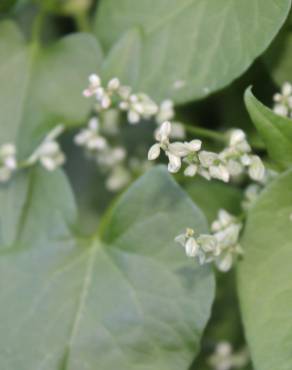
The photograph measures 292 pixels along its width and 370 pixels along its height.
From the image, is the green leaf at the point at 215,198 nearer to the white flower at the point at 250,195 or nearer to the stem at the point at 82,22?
the white flower at the point at 250,195

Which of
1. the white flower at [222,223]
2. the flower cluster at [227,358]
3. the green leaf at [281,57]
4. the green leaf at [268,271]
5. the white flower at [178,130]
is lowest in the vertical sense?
the flower cluster at [227,358]

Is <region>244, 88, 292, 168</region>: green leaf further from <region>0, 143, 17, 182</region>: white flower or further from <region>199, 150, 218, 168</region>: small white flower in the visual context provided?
<region>0, 143, 17, 182</region>: white flower

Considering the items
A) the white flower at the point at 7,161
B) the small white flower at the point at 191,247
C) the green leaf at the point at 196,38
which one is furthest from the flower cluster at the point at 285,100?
the white flower at the point at 7,161

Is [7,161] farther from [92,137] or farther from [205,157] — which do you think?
[205,157]

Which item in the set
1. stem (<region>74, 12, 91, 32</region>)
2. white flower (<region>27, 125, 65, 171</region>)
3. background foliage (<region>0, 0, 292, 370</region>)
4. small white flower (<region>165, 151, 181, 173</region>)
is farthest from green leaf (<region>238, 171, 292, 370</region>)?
stem (<region>74, 12, 91, 32</region>)

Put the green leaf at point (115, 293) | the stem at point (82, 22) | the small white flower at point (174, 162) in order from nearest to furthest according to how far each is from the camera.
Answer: the small white flower at point (174, 162)
the green leaf at point (115, 293)
the stem at point (82, 22)

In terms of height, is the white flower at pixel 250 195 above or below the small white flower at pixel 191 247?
below

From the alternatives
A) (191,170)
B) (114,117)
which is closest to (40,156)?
(114,117)
